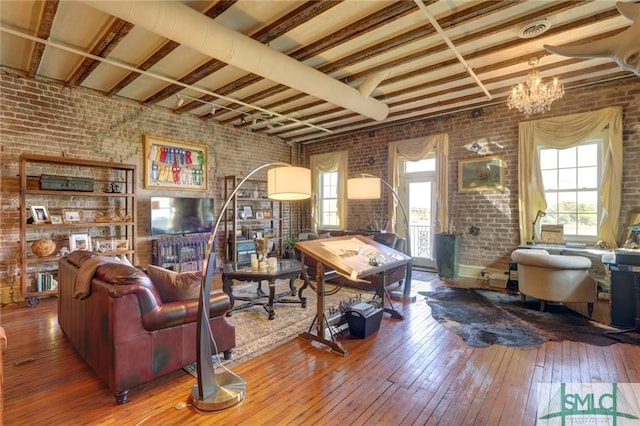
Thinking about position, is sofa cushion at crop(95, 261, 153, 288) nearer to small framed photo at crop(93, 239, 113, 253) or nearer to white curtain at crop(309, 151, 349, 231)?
small framed photo at crop(93, 239, 113, 253)

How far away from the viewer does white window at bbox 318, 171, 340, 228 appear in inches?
326

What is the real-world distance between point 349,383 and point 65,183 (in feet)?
15.9

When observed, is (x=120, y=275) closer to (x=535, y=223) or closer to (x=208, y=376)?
(x=208, y=376)

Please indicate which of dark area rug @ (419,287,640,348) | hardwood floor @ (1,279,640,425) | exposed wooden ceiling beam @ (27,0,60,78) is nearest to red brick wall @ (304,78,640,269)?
dark area rug @ (419,287,640,348)

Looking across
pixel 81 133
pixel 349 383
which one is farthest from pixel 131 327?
pixel 81 133

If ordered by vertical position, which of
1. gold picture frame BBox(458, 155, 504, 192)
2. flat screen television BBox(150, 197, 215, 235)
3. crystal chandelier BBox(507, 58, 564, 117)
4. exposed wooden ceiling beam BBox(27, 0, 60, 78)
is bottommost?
flat screen television BBox(150, 197, 215, 235)

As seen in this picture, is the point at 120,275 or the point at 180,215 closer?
the point at 120,275

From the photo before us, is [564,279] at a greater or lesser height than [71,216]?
lesser

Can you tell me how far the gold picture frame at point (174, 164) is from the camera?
5.73m

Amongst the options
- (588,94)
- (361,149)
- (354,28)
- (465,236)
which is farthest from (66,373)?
(588,94)

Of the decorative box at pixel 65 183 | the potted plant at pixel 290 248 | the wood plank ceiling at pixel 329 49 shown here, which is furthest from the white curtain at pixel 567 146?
the decorative box at pixel 65 183

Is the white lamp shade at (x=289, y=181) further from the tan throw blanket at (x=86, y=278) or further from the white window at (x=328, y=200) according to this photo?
the white window at (x=328, y=200)

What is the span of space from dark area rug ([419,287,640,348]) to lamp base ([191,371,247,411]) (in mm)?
2231

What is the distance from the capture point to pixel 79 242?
475 cm
